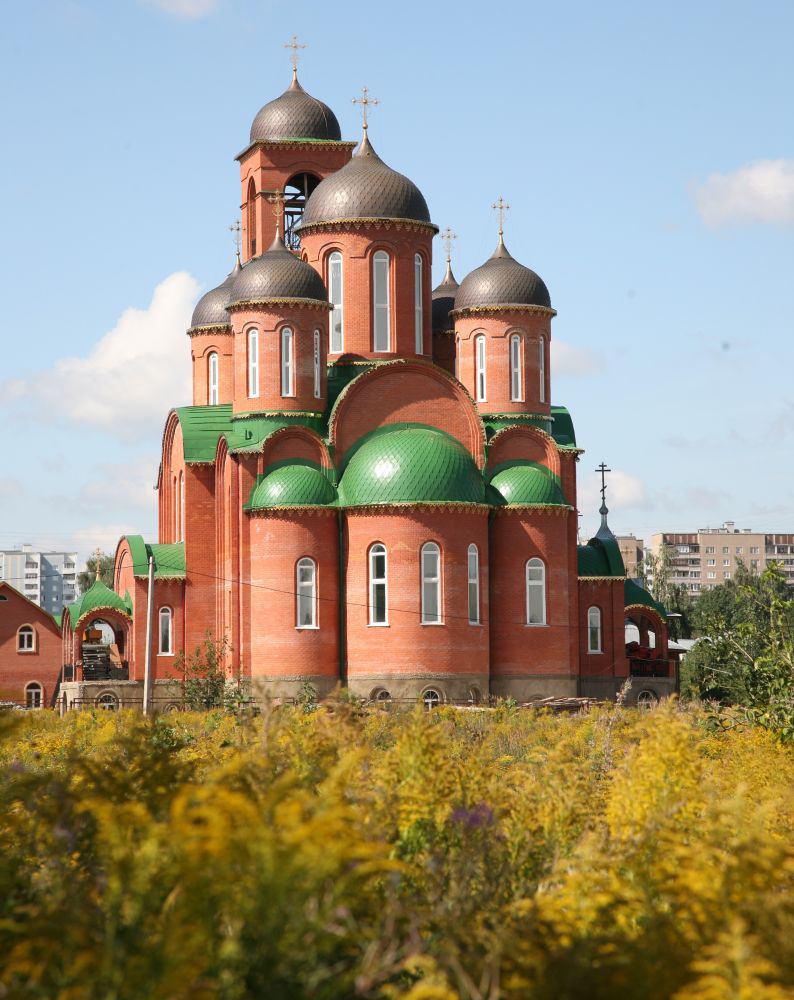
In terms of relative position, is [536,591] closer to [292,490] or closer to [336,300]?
[292,490]

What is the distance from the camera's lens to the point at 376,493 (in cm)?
3491

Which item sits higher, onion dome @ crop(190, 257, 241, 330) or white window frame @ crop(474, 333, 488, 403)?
onion dome @ crop(190, 257, 241, 330)

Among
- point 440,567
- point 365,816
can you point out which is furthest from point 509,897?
point 440,567

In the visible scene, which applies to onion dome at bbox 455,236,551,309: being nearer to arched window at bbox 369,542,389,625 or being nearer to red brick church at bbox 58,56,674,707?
red brick church at bbox 58,56,674,707

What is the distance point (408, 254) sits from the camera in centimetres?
3834

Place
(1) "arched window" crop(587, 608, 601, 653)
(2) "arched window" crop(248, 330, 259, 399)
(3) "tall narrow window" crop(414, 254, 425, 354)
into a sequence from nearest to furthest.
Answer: (2) "arched window" crop(248, 330, 259, 399)
(3) "tall narrow window" crop(414, 254, 425, 354)
(1) "arched window" crop(587, 608, 601, 653)

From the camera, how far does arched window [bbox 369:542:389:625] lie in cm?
3497

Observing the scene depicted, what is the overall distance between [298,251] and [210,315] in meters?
4.34

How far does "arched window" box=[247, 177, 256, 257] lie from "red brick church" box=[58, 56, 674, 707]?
1023mm

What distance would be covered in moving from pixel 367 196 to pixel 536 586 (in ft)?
33.5

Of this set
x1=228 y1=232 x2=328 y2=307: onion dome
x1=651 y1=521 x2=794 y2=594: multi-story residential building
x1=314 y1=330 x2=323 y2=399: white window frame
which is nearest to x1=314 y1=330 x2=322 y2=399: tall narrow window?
x1=314 y1=330 x2=323 y2=399: white window frame

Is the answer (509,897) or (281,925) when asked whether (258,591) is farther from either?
(281,925)

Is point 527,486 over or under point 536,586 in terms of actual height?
over

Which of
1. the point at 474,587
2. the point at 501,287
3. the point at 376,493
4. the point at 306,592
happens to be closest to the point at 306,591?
the point at 306,592
